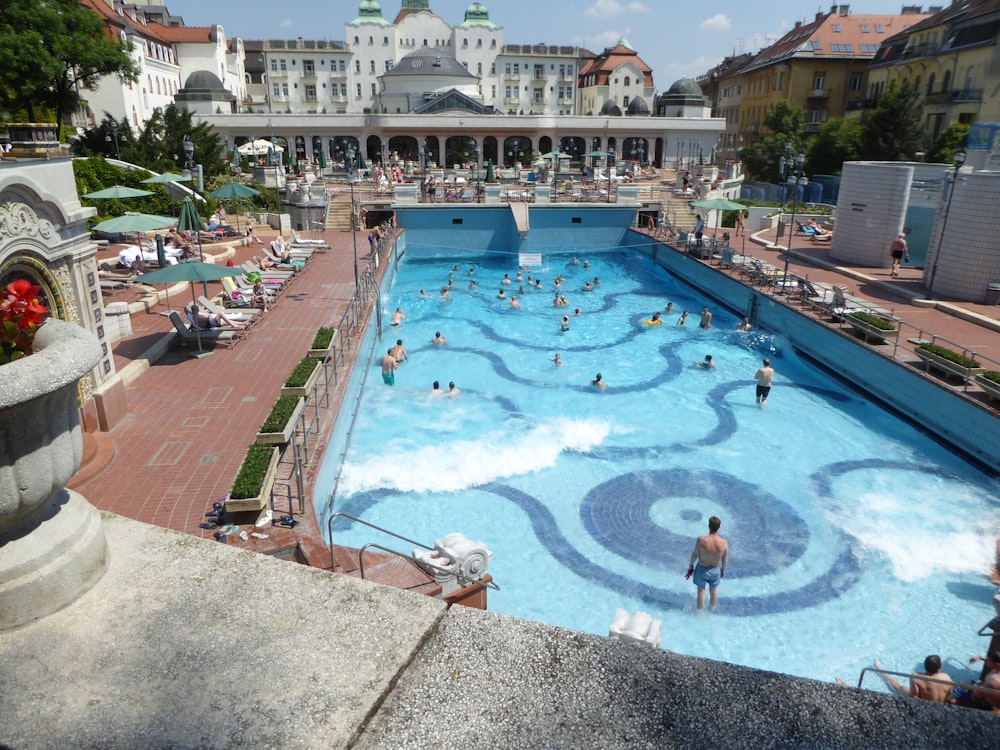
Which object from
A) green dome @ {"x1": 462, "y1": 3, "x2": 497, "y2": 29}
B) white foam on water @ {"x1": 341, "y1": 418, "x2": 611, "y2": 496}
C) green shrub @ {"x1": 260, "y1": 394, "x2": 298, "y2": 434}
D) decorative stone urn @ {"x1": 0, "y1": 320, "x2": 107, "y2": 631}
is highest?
green dome @ {"x1": 462, "y1": 3, "x2": 497, "y2": 29}

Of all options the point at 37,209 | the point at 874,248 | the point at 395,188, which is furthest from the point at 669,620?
the point at 395,188

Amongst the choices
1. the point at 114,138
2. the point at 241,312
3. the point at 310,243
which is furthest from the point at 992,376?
the point at 114,138

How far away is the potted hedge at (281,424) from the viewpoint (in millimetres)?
9758

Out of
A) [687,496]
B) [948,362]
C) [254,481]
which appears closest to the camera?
[254,481]

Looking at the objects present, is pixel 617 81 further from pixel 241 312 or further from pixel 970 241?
pixel 241 312

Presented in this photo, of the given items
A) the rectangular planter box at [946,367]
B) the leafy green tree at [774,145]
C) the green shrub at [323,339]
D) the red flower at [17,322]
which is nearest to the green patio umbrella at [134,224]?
the green shrub at [323,339]

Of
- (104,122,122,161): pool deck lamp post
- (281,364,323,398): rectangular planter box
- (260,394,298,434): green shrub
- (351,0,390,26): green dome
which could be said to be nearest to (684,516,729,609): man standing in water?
(260,394,298,434): green shrub

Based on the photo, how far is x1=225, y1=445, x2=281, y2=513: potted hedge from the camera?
26.9ft

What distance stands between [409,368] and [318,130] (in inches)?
1564

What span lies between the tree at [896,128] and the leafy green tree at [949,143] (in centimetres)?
260

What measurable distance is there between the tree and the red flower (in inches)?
1942

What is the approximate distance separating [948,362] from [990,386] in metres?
1.36

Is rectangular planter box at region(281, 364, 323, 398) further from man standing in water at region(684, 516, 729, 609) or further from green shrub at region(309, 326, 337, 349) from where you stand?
man standing in water at region(684, 516, 729, 609)

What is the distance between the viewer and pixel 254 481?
27.5 feet
